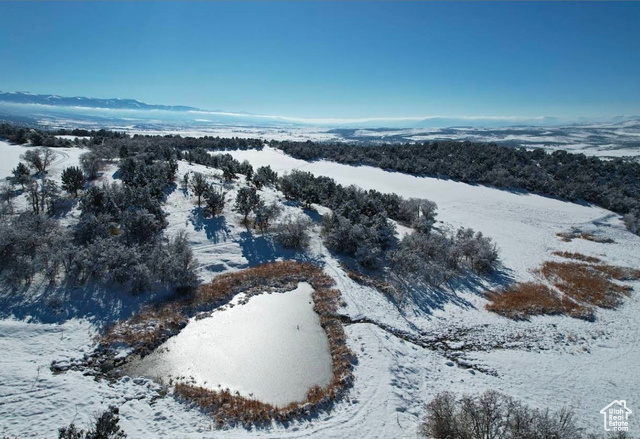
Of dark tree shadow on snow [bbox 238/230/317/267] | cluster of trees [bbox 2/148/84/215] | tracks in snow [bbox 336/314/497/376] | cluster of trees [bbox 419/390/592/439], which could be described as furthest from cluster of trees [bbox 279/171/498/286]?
cluster of trees [bbox 2/148/84/215]

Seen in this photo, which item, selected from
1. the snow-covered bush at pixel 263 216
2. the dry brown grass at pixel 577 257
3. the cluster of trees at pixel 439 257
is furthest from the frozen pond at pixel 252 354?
the dry brown grass at pixel 577 257

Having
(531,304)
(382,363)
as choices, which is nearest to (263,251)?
(382,363)

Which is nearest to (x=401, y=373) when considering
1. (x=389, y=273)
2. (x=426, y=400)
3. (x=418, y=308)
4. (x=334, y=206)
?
(x=426, y=400)

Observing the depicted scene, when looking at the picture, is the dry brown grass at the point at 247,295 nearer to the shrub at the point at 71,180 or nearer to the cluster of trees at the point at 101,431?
the cluster of trees at the point at 101,431

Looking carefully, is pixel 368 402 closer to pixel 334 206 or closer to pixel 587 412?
pixel 587 412

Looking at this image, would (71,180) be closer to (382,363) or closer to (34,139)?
(34,139)
